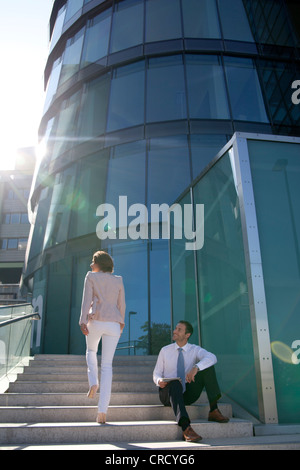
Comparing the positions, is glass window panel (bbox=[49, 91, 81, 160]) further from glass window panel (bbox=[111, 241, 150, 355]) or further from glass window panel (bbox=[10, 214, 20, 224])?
glass window panel (bbox=[10, 214, 20, 224])

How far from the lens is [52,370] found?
6.43m

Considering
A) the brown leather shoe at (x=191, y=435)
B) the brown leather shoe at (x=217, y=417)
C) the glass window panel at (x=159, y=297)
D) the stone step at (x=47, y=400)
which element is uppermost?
the glass window panel at (x=159, y=297)

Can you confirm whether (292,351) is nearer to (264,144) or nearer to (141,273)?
(264,144)

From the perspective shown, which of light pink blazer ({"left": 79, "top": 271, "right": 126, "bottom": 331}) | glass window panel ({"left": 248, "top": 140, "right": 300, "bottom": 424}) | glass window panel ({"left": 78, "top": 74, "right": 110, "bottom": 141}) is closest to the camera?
glass window panel ({"left": 248, "top": 140, "right": 300, "bottom": 424})

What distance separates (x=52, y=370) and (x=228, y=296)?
3224 mm

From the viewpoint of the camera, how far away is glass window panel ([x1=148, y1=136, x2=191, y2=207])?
11406 millimetres

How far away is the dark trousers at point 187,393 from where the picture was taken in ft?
12.7

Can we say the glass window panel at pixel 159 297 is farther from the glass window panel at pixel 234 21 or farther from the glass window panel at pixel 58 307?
the glass window panel at pixel 234 21

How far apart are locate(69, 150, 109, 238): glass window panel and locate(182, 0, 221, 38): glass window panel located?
5.53m

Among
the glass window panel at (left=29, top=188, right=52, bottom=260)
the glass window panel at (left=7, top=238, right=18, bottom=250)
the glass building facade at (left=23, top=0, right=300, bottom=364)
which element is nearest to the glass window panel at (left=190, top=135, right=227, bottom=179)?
the glass building facade at (left=23, top=0, right=300, bottom=364)

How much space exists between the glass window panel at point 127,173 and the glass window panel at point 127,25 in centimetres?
448

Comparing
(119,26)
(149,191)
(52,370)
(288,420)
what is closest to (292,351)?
(288,420)

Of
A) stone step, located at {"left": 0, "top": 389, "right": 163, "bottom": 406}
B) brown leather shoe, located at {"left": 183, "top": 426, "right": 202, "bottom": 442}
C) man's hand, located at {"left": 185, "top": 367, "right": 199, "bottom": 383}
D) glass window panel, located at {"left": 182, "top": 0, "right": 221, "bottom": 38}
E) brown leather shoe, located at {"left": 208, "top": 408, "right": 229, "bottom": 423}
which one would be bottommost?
brown leather shoe, located at {"left": 183, "top": 426, "right": 202, "bottom": 442}

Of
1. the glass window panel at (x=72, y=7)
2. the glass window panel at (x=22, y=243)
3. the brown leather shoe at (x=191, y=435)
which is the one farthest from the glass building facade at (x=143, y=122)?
the glass window panel at (x=22, y=243)
